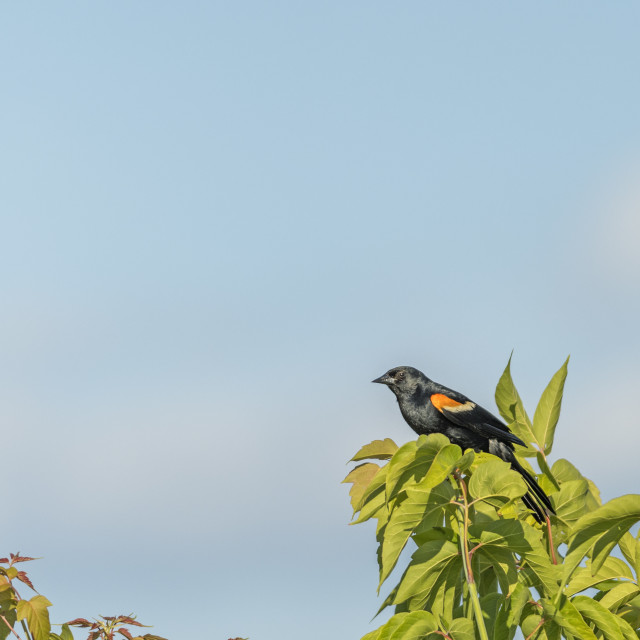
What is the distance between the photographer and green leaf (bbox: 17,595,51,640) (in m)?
4.05

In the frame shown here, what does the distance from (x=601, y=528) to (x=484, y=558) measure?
93 cm

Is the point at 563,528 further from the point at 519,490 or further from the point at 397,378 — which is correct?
the point at 397,378

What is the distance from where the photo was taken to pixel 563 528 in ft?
12.9

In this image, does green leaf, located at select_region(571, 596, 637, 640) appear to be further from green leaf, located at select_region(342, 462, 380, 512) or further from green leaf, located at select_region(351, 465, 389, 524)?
green leaf, located at select_region(342, 462, 380, 512)

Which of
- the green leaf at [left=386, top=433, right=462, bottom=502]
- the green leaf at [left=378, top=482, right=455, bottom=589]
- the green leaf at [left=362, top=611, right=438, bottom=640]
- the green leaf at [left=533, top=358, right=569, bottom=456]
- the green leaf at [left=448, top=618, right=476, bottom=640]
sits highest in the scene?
the green leaf at [left=533, top=358, right=569, bottom=456]

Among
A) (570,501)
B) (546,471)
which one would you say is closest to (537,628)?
(570,501)

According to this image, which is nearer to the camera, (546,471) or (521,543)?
(521,543)

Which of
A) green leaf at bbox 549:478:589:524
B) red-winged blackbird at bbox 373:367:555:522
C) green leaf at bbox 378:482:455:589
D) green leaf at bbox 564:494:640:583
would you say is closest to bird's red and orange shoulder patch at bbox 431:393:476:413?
red-winged blackbird at bbox 373:367:555:522

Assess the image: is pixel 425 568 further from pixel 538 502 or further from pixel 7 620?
pixel 7 620

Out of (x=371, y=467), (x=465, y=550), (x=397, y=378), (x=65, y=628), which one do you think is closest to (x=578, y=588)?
(x=465, y=550)

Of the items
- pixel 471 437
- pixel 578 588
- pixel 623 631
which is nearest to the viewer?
pixel 623 631

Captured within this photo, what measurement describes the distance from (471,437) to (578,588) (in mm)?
3125

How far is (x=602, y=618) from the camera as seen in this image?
10.0 feet

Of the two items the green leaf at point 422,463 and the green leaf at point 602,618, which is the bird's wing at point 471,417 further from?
the green leaf at point 602,618
